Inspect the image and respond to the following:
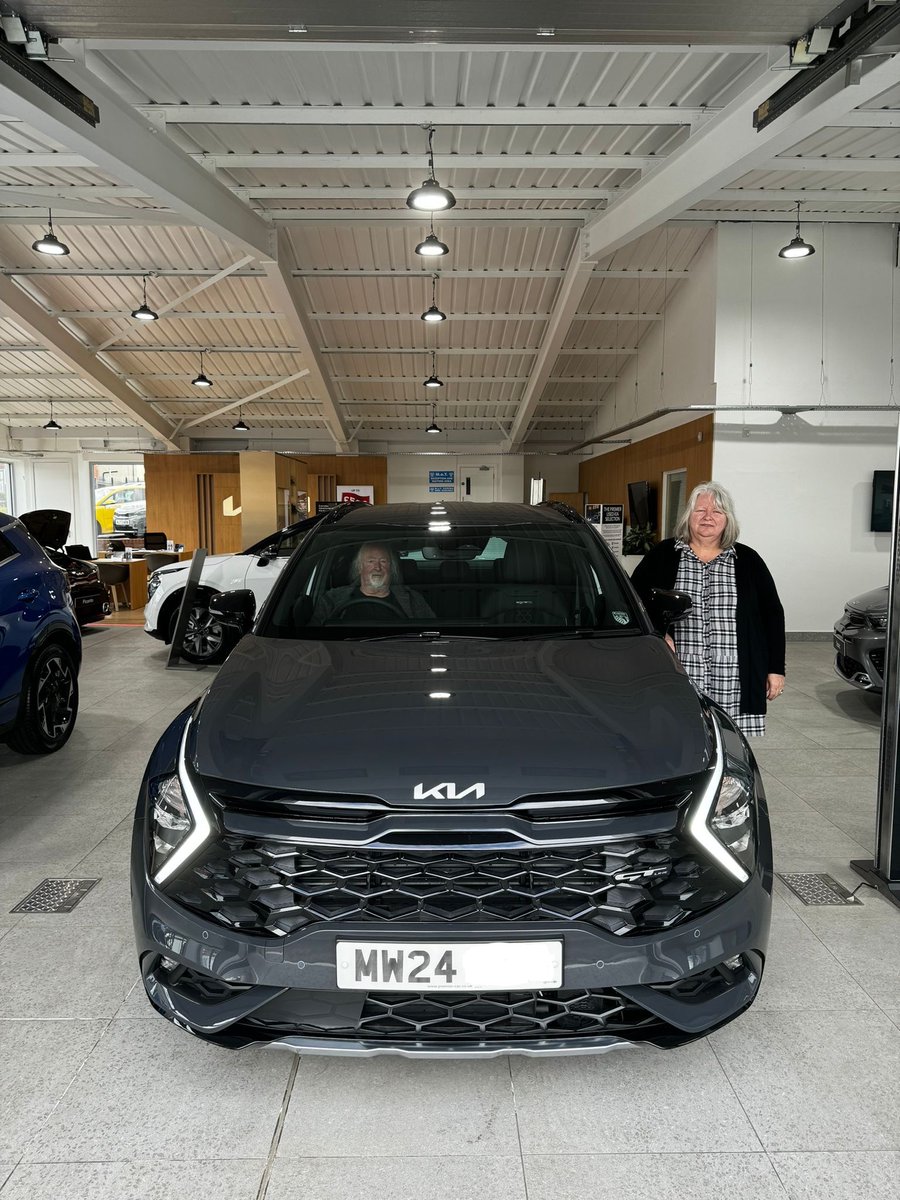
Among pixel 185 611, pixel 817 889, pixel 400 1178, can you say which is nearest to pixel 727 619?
pixel 817 889

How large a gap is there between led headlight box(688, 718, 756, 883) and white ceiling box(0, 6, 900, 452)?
95.1 inches

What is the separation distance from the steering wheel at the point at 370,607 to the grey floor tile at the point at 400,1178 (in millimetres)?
1370

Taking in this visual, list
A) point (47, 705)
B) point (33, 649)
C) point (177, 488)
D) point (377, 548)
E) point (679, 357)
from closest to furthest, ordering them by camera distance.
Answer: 1. point (377, 548)
2. point (33, 649)
3. point (47, 705)
4. point (679, 357)
5. point (177, 488)

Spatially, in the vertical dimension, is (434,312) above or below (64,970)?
above

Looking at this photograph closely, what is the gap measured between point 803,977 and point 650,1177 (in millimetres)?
930

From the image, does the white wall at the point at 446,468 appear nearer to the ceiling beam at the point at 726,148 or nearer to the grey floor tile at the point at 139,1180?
the ceiling beam at the point at 726,148

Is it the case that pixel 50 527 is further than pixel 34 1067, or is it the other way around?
pixel 50 527

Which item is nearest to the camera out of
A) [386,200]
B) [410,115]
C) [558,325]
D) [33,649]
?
[33,649]

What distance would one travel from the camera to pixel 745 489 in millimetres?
9367

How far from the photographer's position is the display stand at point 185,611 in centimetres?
694

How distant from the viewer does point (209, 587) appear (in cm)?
722

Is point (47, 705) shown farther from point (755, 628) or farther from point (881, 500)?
point (881, 500)

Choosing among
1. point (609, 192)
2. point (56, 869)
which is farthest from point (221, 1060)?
point (609, 192)

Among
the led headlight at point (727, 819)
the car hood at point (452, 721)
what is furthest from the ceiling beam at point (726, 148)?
the led headlight at point (727, 819)
